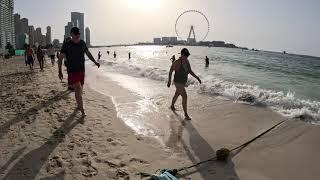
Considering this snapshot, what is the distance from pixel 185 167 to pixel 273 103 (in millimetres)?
6847

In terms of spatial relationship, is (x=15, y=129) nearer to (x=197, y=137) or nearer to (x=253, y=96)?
(x=197, y=137)

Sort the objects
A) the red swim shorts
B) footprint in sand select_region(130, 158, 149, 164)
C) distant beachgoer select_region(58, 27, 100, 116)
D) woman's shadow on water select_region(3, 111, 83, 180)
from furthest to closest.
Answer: the red swim shorts, distant beachgoer select_region(58, 27, 100, 116), footprint in sand select_region(130, 158, 149, 164), woman's shadow on water select_region(3, 111, 83, 180)

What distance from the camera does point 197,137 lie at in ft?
20.2

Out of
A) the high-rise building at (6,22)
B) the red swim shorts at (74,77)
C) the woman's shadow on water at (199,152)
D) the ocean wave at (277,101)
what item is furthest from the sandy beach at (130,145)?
the high-rise building at (6,22)

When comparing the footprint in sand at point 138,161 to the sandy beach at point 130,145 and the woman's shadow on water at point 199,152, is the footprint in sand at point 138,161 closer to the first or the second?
the sandy beach at point 130,145

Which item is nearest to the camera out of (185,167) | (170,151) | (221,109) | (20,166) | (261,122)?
(20,166)

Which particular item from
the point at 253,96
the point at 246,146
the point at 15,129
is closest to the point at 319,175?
the point at 246,146

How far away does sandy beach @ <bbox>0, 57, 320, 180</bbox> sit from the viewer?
13.9ft

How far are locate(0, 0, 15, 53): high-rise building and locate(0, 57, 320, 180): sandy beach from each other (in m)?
98.2


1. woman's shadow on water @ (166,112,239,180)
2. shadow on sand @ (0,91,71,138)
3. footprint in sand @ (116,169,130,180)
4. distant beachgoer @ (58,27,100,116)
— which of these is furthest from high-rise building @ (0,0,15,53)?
footprint in sand @ (116,169,130,180)

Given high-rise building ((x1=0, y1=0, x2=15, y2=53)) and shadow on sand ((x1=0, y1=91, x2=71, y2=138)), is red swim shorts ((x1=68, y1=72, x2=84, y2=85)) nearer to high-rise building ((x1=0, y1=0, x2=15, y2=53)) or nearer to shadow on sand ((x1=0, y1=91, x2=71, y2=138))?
shadow on sand ((x1=0, y1=91, x2=71, y2=138))

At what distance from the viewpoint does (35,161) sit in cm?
422

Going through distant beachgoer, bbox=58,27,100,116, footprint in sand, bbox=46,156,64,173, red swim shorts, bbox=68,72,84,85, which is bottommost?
footprint in sand, bbox=46,156,64,173

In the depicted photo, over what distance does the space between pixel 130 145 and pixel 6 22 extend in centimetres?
11790
